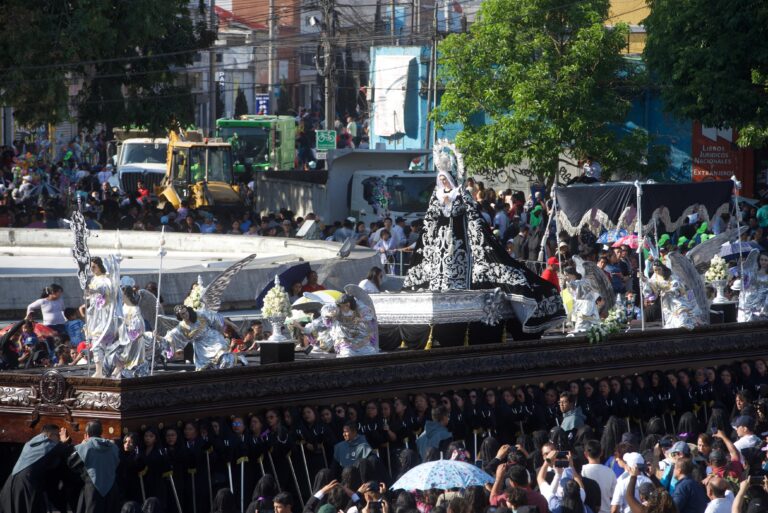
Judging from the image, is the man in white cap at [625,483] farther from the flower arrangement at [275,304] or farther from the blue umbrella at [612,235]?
the blue umbrella at [612,235]

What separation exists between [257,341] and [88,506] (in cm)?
440

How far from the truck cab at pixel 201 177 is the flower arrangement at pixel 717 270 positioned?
1689 centimetres

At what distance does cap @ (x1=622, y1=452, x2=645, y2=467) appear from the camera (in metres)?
11.8

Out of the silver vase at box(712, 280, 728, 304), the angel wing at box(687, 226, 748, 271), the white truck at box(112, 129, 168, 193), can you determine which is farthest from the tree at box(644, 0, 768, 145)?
the white truck at box(112, 129, 168, 193)

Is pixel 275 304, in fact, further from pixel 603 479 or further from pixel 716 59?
pixel 716 59

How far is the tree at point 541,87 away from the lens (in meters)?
31.6

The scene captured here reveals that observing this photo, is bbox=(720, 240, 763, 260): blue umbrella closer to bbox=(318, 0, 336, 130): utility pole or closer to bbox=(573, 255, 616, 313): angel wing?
bbox=(573, 255, 616, 313): angel wing

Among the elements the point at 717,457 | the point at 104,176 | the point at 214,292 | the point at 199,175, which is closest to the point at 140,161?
the point at 104,176

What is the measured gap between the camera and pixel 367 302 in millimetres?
15930

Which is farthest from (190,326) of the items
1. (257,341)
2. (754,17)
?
(754,17)

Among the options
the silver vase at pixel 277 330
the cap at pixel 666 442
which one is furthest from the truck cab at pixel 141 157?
the cap at pixel 666 442

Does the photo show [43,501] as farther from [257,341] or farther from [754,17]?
[754,17]

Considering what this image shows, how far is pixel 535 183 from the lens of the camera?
33875mm

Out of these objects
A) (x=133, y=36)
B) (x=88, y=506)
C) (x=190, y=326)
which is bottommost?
(x=88, y=506)
